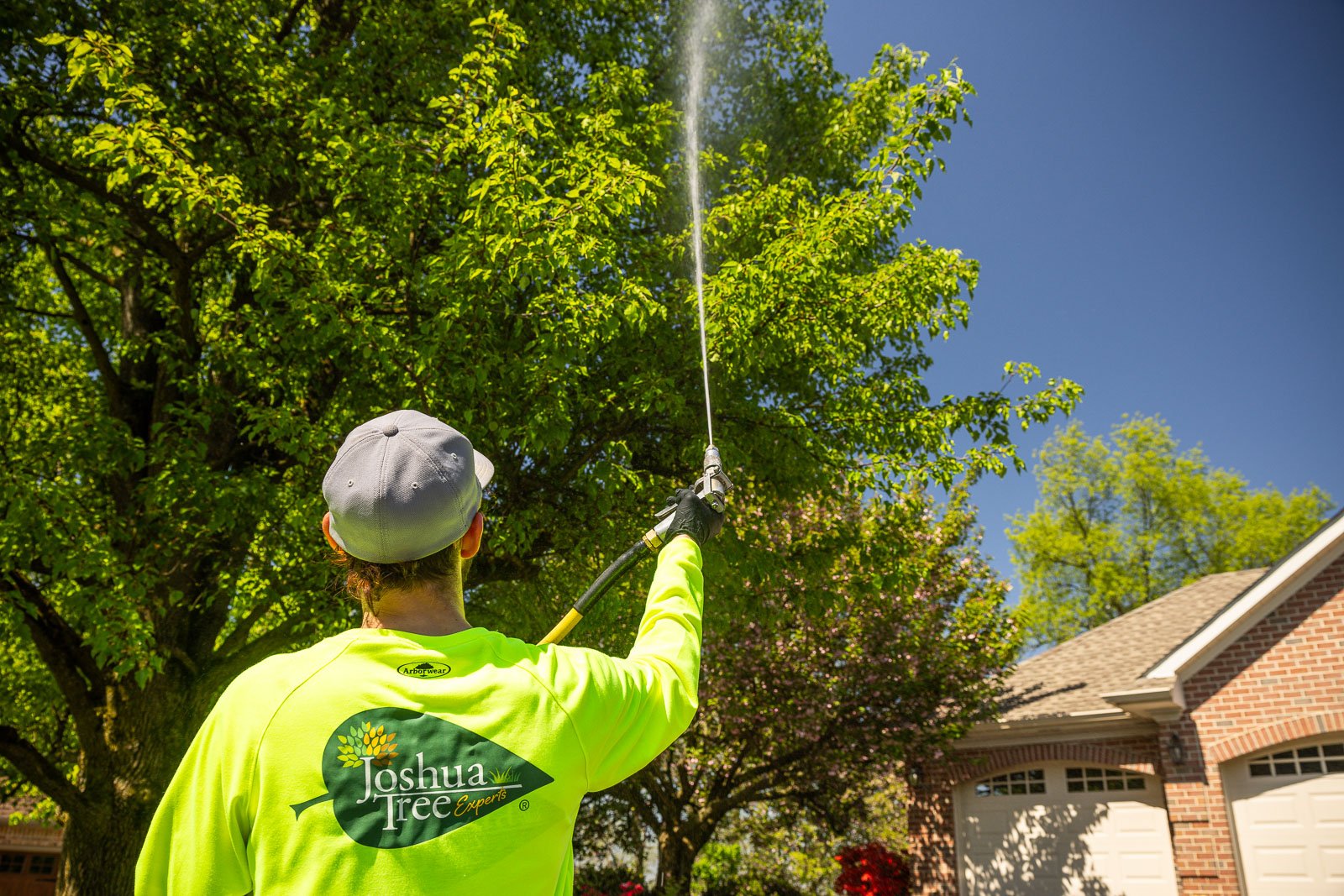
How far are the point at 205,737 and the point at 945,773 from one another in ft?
52.8

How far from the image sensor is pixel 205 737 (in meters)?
1.46

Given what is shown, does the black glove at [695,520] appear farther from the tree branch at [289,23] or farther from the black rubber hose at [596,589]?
the tree branch at [289,23]

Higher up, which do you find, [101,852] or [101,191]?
[101,191]

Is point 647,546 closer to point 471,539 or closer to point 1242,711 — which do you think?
point 471,539

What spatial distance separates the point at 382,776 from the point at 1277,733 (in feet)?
45.4

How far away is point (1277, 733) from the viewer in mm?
11938

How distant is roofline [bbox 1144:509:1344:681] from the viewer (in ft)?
40.3

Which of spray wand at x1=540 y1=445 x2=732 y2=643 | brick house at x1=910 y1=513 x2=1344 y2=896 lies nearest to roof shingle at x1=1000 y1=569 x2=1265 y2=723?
brick house at x1=910 y1=513 x2=1344 y2=896

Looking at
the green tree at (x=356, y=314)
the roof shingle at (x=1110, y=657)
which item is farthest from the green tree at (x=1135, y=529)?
the green tree at (x=356, y=314)

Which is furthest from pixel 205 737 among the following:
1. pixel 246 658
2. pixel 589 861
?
pixel 589 861

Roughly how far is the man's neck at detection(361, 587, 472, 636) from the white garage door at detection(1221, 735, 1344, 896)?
13.8 m

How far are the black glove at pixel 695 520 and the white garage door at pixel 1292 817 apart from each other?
518 inches

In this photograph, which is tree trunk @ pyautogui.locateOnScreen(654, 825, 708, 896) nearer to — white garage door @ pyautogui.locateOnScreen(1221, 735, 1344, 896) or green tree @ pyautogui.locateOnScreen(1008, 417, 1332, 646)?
white garage door @ pyautogui.locateOnScreen(1221, 735, 1344, 896)

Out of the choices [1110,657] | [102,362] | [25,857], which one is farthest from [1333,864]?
[25,857]
